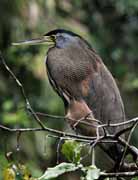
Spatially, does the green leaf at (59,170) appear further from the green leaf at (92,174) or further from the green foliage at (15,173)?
the green foliage at (15,173)

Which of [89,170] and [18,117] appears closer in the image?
[89,170]

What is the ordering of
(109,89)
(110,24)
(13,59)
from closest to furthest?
(109,89) → (13,59) → (110,24)

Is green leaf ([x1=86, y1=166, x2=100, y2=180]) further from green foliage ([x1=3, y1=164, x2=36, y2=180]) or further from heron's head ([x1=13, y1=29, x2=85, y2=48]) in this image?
heron's head ([x1=13, y1=29, x2=85, y2=48])

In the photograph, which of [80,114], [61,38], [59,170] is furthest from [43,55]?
[59,170]

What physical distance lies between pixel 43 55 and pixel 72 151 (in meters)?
3.64

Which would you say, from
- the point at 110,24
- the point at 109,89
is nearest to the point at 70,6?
the point at 110,24

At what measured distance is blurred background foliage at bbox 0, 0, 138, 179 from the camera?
5.48m

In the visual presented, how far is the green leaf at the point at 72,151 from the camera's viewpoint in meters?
2.17

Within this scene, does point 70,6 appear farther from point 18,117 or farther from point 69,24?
point 18,117

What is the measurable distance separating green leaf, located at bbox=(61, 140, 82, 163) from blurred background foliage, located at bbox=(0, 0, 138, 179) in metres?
2.63

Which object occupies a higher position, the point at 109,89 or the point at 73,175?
the point at 109,89

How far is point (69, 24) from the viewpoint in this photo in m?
5.94

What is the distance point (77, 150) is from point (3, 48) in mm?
3797

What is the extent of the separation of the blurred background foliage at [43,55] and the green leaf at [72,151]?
2632mm
